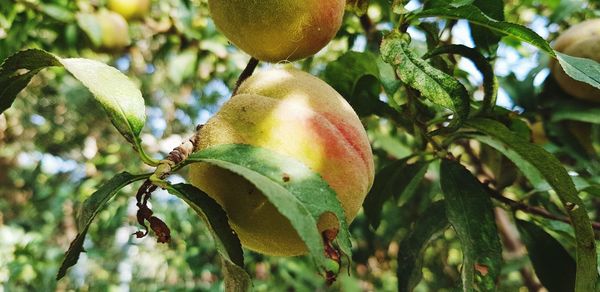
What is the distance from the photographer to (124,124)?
64 centimetres

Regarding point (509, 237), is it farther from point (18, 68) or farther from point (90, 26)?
point (18, 68)

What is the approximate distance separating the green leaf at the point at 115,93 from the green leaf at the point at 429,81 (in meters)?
0.32

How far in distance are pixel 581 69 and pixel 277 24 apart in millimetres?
403

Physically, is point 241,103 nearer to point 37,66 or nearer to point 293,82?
point 293,82

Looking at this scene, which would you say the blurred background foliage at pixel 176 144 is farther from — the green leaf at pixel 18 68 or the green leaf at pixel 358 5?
the green leaf at pixel 18 68

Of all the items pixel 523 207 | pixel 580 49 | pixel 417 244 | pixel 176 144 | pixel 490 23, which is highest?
pixel 490 23

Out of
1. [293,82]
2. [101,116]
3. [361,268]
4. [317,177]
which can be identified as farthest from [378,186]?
[101,116]

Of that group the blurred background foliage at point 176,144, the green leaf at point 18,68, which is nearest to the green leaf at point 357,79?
the blurred background foliage at point 176,144

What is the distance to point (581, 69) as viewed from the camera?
28.2 inches

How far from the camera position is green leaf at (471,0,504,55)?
0.85 metres

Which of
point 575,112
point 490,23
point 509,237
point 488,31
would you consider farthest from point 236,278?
point 509,237

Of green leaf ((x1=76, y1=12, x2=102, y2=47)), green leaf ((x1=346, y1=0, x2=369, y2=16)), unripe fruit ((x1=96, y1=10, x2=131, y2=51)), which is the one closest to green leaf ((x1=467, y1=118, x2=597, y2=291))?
green leaf ((x1=346, y1=0, x2=369, y2=16))

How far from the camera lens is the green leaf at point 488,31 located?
848 millimetres

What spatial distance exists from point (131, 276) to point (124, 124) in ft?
6.09
